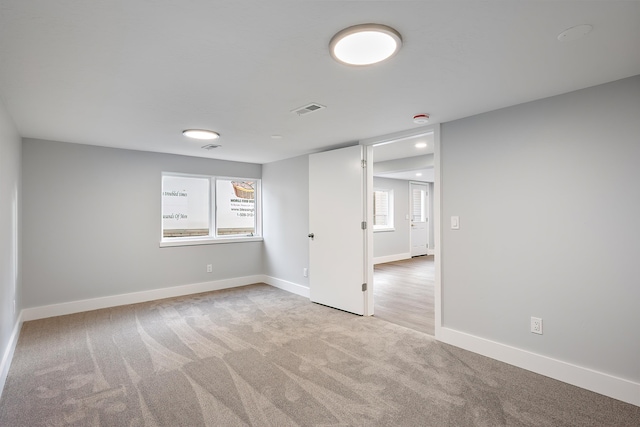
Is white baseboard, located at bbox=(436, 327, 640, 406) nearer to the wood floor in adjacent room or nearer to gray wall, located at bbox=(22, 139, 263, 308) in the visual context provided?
the wood floor in adjacent room

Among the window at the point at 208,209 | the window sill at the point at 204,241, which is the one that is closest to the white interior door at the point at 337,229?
the window sill at the point at 204,241

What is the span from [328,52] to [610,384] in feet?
9.46

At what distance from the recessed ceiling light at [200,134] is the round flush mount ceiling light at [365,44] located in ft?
7.12

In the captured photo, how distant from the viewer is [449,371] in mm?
2580

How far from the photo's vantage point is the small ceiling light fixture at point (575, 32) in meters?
1.57

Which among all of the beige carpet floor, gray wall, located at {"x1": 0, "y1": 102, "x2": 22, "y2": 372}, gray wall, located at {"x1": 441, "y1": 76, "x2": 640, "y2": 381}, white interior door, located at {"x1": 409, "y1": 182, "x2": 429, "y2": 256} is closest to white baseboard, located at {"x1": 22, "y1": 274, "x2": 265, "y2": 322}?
the beige carpet floor

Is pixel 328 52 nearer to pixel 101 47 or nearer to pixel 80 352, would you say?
pixel 101 47

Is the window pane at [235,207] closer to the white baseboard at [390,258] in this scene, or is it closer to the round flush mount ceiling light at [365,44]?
the white baseboard at [390,258]

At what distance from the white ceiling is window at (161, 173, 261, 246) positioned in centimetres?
196

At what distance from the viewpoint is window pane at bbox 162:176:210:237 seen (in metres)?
5.00

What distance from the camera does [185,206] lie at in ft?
17.0

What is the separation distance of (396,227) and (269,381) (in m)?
6.57

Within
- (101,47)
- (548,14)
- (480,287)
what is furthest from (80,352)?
(548,14)

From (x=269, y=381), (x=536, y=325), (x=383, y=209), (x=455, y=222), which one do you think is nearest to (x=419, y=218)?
(x=383, y=209)
